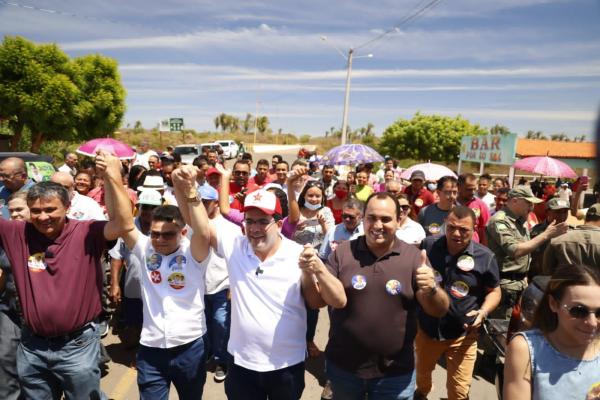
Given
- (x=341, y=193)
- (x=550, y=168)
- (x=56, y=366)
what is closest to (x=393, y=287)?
(x=56, y=366)

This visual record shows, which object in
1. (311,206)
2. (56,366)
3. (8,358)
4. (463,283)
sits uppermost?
(311,206)

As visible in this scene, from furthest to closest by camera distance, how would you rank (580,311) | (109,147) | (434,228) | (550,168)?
(550,168)
(109,147)
(434,228)
(580,311)

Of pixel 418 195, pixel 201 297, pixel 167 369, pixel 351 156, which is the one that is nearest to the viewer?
pixel 167 369

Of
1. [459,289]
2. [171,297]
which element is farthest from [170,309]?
[459,289]

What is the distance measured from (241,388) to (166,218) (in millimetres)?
1157

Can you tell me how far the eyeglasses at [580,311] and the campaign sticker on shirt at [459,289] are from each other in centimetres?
147

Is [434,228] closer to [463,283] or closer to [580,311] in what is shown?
[463,283]

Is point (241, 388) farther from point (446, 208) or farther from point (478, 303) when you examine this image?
point (446, 208)

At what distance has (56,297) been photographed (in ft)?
8.33

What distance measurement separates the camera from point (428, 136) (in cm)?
3738

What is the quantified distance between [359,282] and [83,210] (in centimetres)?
351

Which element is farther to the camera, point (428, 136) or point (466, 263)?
point (428, 136)

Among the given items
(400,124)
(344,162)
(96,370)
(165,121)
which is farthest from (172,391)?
(400,124)

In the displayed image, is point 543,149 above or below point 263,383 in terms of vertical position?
above
